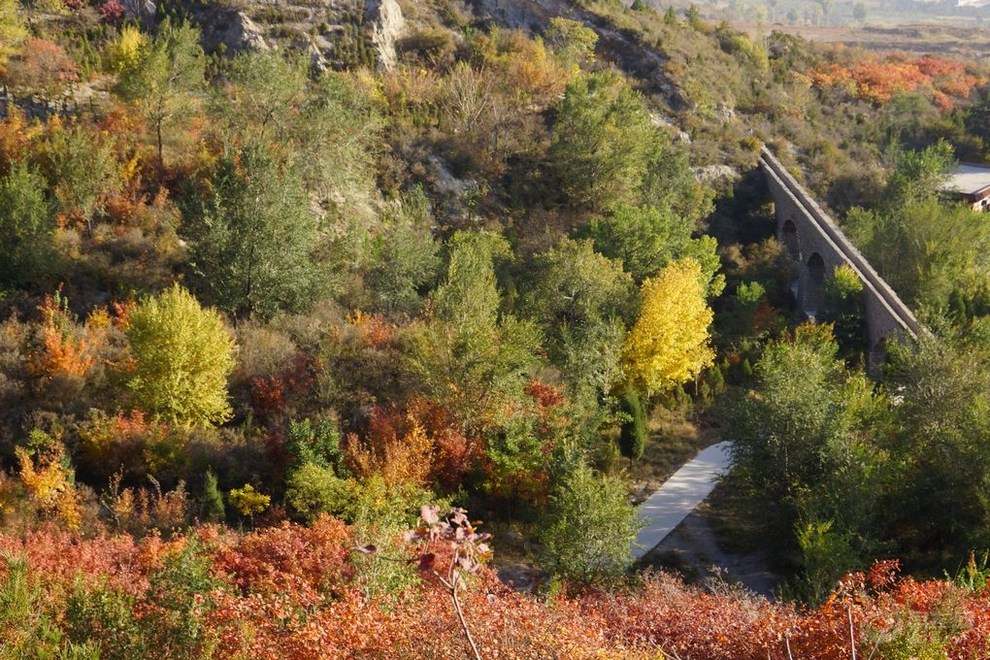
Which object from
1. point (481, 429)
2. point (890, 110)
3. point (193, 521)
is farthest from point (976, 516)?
point (890, 110)

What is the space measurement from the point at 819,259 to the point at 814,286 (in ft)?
5.56

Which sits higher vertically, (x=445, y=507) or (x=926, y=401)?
(x=926, y=401)

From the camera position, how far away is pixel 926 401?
2514 centimetres

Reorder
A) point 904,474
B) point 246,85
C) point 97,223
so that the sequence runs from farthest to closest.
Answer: point 246,85, point 97,223, point 904,474

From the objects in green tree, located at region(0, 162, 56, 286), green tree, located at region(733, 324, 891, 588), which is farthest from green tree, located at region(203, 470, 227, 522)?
green tree, located at region(733, 324, 891, 588)

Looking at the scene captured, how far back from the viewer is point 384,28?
53.4 meters

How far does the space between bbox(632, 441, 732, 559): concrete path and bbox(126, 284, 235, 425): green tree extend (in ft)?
47.9

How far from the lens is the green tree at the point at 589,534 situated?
20.2 meters

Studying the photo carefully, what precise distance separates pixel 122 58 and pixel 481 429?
28912 millimetres

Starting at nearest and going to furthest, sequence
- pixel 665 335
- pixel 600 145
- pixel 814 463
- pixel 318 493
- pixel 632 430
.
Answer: pixel 318 493
pixel 814 463
pixel 632 430
pixel 665 335
pixel 600 145

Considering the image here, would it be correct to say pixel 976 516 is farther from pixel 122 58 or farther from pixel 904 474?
pixel 122 58

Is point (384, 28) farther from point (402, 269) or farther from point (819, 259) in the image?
point (819, 259)

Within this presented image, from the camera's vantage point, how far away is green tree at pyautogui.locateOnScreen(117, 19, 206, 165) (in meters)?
36.0

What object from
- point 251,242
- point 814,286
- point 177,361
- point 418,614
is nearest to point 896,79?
point 814,286
